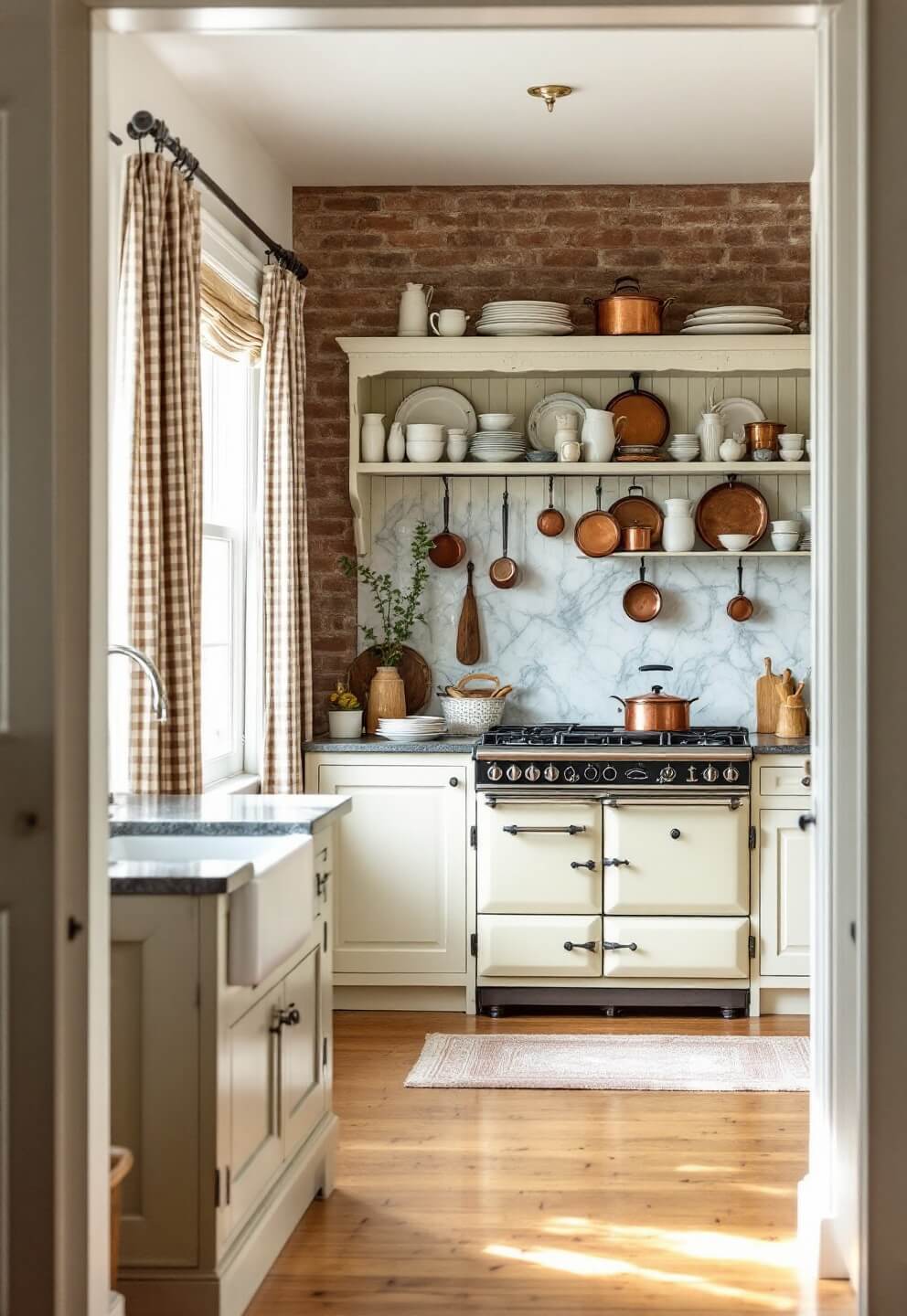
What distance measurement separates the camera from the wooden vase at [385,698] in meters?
5.65

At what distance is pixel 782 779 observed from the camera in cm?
521

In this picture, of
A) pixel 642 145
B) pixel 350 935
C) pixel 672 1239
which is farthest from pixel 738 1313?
pixel 642 145

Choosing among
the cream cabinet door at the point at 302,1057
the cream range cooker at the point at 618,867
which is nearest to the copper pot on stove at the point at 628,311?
the cream range cooker at the point at 618,867

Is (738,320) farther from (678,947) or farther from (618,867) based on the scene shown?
(678,947)

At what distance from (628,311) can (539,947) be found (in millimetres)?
2331

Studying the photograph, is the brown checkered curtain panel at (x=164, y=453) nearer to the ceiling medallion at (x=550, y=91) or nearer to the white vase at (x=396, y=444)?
the ceiling medallion at (x=550, y=91)

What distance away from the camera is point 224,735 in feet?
17.2

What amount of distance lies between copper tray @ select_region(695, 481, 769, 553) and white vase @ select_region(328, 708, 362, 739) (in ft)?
4.96

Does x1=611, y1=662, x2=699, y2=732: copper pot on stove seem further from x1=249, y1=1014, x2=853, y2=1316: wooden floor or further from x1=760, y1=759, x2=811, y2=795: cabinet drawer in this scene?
x1=249, y1=1014, x2=853, y2=1316: wooden floor

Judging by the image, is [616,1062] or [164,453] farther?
[616,1062]

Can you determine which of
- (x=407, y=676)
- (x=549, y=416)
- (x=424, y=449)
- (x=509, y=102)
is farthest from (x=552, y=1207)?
(x=509, y=102)

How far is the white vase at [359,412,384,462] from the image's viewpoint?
18.6 feet
